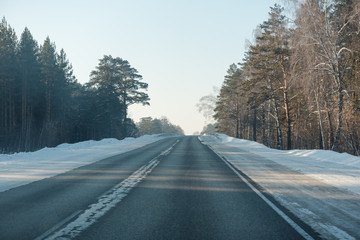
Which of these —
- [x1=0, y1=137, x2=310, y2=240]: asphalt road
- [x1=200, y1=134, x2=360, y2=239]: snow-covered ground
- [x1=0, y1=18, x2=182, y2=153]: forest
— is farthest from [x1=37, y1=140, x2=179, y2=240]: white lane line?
[x1=0, y1=18, x2=182, y2=153]: forest

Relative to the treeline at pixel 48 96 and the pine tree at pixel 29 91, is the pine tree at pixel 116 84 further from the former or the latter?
the pine tree at pixel 29 91

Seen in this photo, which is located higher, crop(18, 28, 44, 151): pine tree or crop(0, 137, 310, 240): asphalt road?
crop(18, 28, 44, 151): pine tree

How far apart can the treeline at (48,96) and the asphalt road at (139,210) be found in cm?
3294

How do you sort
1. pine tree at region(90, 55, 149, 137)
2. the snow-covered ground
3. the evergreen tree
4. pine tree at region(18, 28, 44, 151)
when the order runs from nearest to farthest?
the snow-covered ground, the evergreen tree, pine tree at region(18, 28, 44, 151), pine tree at region(90, 55, 149, 137)

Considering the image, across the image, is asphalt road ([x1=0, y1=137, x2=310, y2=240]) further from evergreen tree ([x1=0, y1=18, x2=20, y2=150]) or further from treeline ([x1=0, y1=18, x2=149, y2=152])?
evergreen tree ([x1=0, y1=18, x2=20, y2=150])

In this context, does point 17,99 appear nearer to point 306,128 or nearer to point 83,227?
point 306,128

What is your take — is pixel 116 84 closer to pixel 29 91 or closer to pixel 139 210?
pixel 29 91

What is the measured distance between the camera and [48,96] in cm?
4950

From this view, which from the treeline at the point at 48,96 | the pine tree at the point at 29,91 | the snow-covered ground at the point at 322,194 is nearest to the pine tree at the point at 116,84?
the treeline at the point at 48,96

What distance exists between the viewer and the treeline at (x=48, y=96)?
4159cm

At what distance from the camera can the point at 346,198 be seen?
6.75 meters

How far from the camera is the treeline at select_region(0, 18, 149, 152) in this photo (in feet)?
136

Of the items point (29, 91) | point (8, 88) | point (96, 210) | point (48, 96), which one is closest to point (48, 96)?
point (48, 96)

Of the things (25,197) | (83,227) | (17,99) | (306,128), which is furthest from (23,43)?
(83,227)
